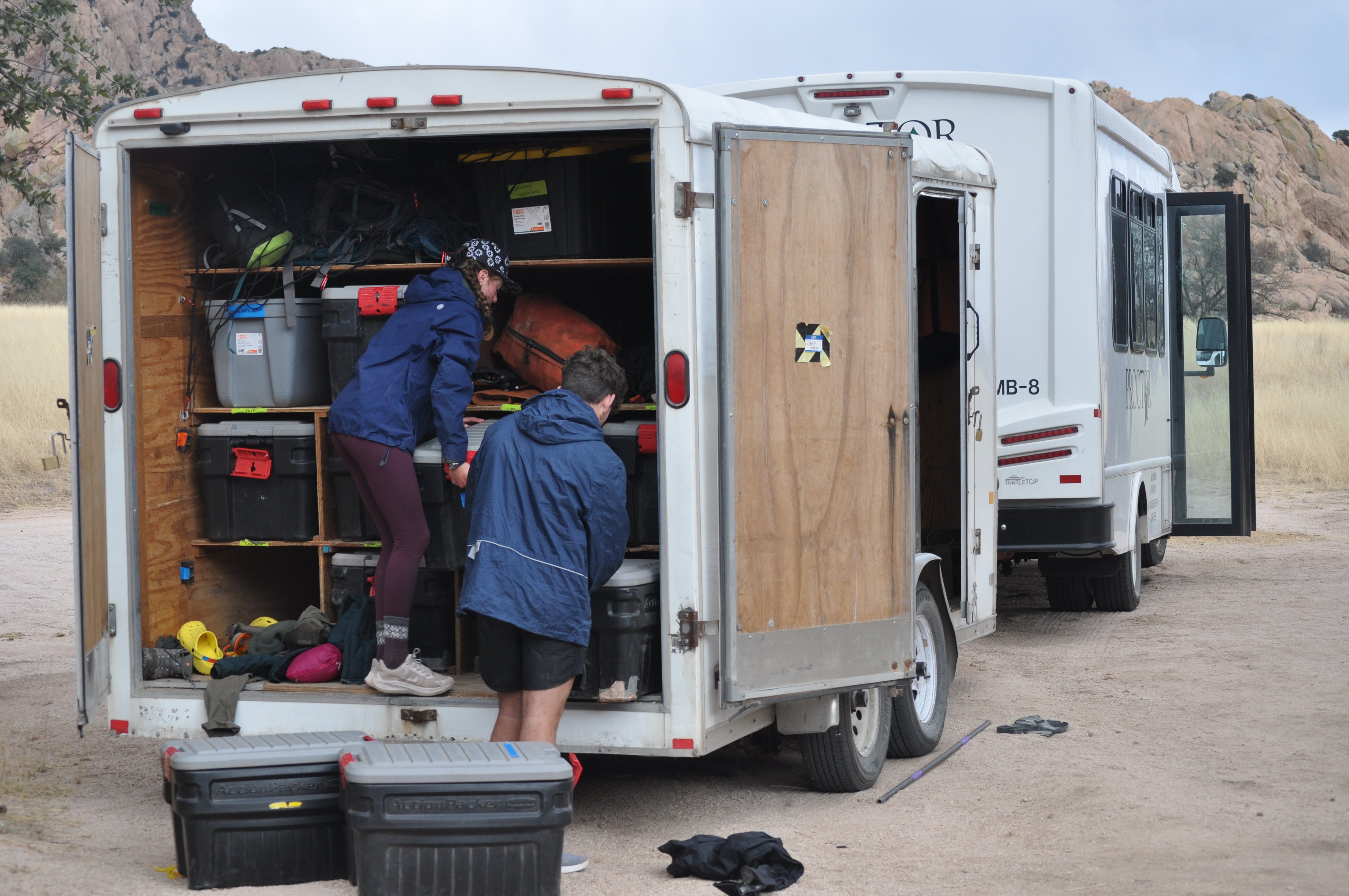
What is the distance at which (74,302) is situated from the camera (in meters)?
4.92

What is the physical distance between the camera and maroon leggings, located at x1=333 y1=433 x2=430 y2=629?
5.39 metres

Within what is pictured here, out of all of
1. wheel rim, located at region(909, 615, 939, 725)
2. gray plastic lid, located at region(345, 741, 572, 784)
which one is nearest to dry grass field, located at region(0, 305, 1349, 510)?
wheel rim, located at region(909, 615, 939, 725)

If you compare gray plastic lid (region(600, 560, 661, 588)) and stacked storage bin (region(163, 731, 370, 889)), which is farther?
gray plastic lid (region(600, 560, 661, 588))

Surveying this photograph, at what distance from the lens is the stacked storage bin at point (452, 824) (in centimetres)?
417

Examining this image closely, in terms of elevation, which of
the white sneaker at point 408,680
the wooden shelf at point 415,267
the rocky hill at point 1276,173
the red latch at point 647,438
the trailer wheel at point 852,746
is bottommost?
the trailer wheel at point 852,746

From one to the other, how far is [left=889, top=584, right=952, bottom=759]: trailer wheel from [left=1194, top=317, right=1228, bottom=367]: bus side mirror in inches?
205

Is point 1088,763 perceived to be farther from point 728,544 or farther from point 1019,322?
point 1019,322

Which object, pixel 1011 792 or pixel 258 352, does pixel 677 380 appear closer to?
pixel 258 352

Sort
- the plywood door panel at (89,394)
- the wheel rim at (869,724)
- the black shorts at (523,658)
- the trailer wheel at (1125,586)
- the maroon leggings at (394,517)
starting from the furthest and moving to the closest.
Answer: the trailer wheel at (1125,586), the wheel rim at (869,724), the maroon leggings at (394,517), the plywood door panel at (89,394), the black shorts at (523,658)

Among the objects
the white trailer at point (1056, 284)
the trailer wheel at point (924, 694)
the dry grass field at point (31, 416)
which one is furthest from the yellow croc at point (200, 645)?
the dry grass field at point (31, 416)

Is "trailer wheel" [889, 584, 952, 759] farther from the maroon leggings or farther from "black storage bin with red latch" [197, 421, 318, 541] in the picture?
"black storage bin with red latch" [197, 421, 318, 541]

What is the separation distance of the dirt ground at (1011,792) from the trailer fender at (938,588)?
416 mm

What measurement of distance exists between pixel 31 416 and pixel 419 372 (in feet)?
54.8

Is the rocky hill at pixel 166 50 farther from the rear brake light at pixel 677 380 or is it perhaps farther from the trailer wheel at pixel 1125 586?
the rear brake light at pixel 677 380
